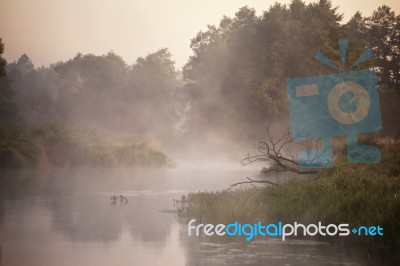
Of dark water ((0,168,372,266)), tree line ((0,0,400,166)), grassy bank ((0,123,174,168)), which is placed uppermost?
tree line ((0,0,400,166))

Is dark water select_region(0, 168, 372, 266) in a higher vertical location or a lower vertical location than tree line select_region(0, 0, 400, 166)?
lower

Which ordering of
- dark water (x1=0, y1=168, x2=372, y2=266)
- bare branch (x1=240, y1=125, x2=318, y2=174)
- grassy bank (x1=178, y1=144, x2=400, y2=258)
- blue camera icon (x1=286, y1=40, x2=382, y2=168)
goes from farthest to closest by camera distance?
blue camera icon (x1=286, y1=40, x2=382, y2=168), bare branch (x1=240, y1=125, x2=318, y2=174), grassy bank (x1=178, y1=144, x2=400, y2=258), dark water (x1=0, y1=168, x2=372, y2=266)

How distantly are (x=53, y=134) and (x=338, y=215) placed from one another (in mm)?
36998

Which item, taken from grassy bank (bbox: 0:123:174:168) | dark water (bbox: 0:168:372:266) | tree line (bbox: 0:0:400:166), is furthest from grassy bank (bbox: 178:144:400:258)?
tree line (bbox: 0:0:400:166)

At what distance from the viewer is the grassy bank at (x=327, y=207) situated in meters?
15.4

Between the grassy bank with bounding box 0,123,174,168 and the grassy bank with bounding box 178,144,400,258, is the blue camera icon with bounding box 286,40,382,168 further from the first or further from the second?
the grassy bank with bounding box 178,144,400,258

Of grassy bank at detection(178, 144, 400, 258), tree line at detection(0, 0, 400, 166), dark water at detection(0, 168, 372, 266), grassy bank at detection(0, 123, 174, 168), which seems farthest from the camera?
tree line at detection(0, 0, 400, 166)

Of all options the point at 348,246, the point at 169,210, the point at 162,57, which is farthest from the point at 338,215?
the point at 162,57

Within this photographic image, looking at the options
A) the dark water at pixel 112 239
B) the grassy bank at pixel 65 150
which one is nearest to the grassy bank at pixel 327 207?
the dark water at pixel 112 239

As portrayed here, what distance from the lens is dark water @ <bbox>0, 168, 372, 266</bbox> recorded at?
14211mm

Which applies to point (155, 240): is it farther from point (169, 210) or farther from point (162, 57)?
point (162, 57)

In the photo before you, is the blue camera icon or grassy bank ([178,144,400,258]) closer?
grassy bank ([178,144,400,258])

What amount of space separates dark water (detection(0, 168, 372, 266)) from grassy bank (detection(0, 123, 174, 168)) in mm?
16531

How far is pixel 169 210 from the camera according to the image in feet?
76.7
